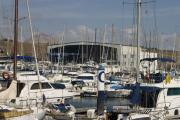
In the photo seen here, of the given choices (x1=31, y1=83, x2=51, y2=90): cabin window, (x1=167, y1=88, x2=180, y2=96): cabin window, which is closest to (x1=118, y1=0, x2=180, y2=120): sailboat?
(x1=167, y1=88, x2=180, y2=96): cabin window

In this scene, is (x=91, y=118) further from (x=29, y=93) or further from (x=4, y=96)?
(x=29, y=93)

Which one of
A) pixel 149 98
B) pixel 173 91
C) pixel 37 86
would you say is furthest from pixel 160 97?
pixel 37 86

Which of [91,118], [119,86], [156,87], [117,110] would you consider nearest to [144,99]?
[156,87]

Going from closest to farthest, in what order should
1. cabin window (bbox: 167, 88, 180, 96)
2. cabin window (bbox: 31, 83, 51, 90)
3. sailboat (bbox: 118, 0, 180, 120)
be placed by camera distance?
1. sailboat (bbox: 118, 0, 180, 120)
2. cabin window (bbox: 167, 88, 180, 96)
3. cabin window (bbox: 31, 83, 51, 90)

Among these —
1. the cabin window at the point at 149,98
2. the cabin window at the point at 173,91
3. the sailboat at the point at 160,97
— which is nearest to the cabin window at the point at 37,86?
the sailboat at the point at 160,97

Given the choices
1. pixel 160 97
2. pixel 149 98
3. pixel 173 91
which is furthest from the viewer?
pixel 173 91

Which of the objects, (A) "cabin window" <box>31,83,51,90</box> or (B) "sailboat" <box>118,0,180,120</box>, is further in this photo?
(A) "cabin window" <box>31,83,51,90</box>

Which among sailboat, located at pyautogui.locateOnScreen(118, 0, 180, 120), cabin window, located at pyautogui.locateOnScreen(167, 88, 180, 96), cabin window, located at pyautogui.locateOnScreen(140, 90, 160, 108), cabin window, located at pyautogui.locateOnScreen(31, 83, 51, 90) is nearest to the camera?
sailboat, located at pyautogui.locateOnScreen(118, 0, 180, 120)

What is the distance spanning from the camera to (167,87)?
104 feet

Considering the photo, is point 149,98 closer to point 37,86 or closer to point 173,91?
point 173,91

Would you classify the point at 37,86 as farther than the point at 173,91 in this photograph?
Yes

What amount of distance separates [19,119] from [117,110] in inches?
270

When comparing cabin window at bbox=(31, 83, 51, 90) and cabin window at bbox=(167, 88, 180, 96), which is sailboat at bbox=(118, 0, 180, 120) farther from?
cabin window at bbox=(31, 83, 51, 90)

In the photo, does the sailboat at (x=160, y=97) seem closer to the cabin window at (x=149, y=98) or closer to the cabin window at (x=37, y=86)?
the cabin window at (x=149, y=98)
